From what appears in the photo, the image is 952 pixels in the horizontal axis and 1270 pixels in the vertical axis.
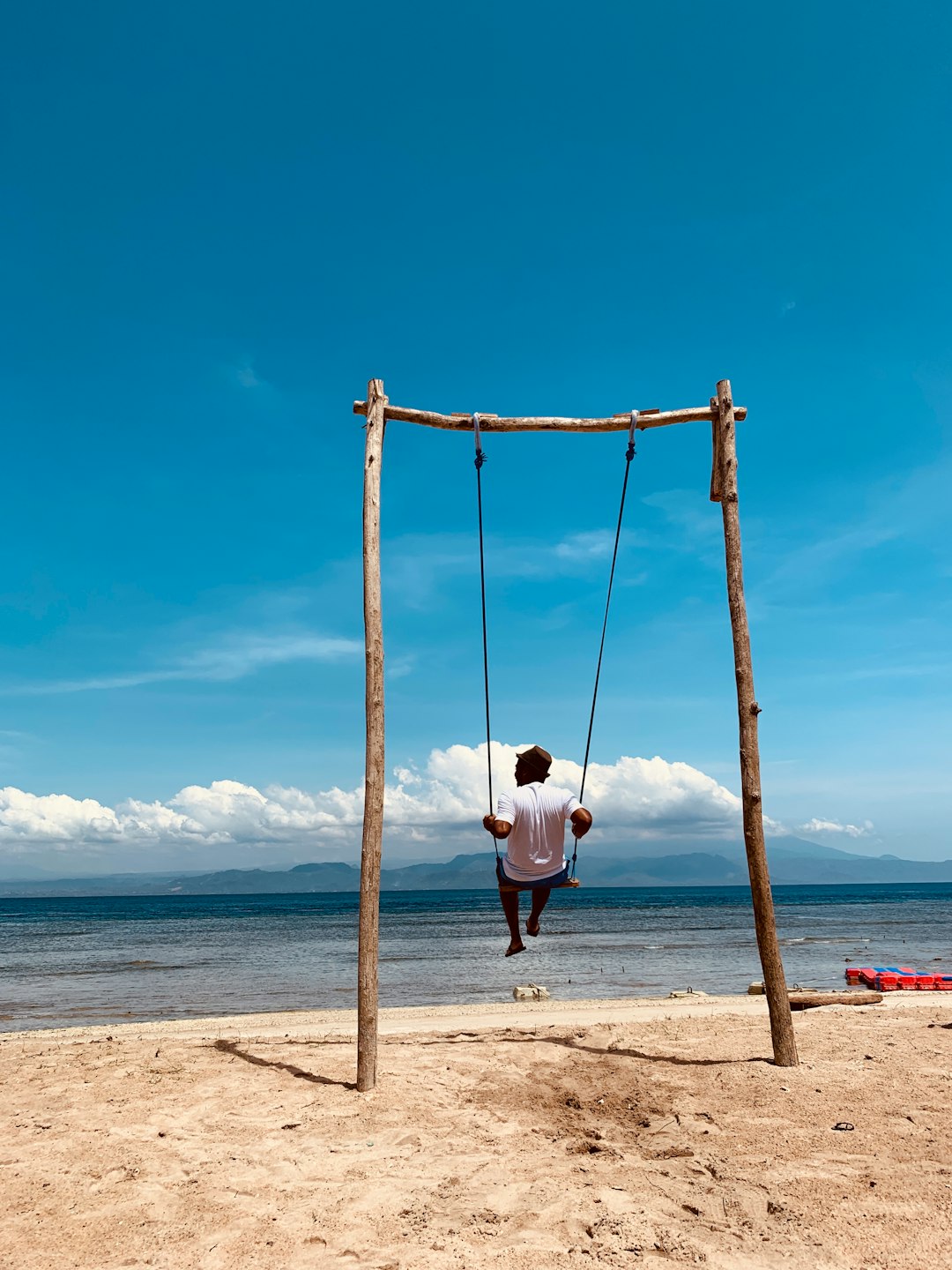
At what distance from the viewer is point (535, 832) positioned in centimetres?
729

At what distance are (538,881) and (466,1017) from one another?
6.38 metres

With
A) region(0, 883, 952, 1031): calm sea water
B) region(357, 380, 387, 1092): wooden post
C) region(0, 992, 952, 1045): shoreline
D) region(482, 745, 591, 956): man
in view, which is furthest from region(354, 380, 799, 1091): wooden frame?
region(0, 883, 952, 1031): calm sea water

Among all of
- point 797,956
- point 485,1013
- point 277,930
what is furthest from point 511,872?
point 277,930

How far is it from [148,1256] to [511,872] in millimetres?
4095

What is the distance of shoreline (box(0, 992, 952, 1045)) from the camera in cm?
1095

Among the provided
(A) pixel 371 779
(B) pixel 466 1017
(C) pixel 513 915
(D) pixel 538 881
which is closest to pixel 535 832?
(D) pixel 538 881

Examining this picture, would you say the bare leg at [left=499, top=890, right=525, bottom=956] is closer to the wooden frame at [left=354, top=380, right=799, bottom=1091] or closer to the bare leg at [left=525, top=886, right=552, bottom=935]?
the bare leg at [left=525, top=886, right=552, bottom=935]

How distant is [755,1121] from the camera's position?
18.1ft

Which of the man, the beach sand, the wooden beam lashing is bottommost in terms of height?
the beach sand

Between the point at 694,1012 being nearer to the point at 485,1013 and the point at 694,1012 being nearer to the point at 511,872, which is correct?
the point at 485,1013

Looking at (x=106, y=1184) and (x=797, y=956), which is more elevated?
(x=106, y=1184)

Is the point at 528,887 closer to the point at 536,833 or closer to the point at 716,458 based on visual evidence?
the point at 536,833

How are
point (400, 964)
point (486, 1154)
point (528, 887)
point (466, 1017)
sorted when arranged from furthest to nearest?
point (400, 964), point (466, 1017), point (528, 887), point (486, 1154)

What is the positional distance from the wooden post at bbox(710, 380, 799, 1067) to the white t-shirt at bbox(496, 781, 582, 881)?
5.09ft
